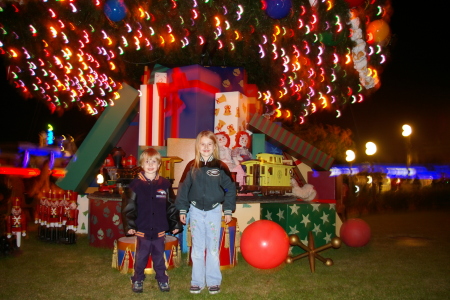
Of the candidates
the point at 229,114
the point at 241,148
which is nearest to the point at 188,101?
the point at 229,114

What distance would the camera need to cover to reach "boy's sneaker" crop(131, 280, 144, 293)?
435cm

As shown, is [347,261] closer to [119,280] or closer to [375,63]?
[119,280]

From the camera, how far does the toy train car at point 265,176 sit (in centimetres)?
711

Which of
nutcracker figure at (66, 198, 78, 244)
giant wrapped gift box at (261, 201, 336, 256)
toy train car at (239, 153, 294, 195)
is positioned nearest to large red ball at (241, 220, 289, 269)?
giant wrapped gift box at (261, 201, 336, 256)

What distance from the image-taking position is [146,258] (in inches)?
177

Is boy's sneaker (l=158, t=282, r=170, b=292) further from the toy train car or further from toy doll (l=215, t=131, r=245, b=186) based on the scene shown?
toy doll (l=215, t=131, r=245, b=186)

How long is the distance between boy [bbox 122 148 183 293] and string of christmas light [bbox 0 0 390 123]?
3.41m

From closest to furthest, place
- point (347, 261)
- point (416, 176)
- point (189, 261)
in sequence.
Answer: point (189, 261) → point (347, 261) → point (416, 176)

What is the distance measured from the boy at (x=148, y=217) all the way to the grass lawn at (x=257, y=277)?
0.26 m

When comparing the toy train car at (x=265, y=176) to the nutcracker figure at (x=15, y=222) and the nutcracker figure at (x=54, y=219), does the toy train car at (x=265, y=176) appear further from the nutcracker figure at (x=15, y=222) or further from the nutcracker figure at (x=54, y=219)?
the nutcracker figure at (x=15, y=222)

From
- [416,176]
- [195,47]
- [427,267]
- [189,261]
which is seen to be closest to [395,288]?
[427,267]

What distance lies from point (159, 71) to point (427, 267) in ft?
22.8

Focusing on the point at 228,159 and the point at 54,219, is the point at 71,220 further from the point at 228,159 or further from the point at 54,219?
the point at 228,159

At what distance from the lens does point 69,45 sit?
825cm
